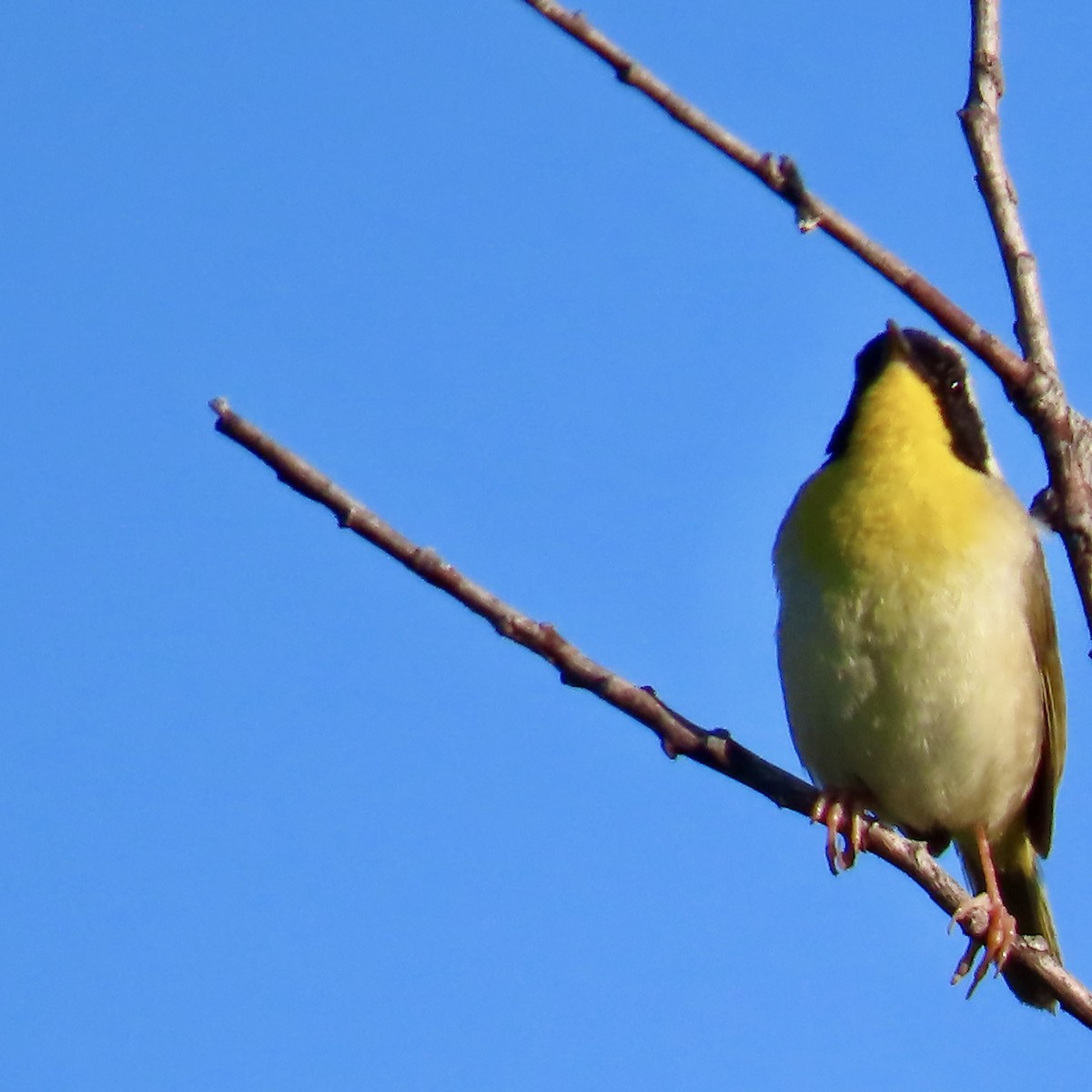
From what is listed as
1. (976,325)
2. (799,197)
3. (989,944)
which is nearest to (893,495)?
(989,944)

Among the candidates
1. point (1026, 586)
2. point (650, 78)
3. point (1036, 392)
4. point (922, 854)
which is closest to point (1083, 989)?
A: point (922, 854)

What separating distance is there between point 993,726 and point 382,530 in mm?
3001

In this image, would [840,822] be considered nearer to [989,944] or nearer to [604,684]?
[989,944]

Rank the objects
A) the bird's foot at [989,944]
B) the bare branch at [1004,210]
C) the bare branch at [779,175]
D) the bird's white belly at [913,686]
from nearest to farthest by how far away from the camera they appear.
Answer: the bare branch at [779,175] → the bare branch at [1004,210] → the bird's foot at [989,944] → the bird's white belly at [913,686]

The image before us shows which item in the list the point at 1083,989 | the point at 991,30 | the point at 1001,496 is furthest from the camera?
the point at 1001,496

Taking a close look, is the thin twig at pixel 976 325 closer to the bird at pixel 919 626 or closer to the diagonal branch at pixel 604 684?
the diagonal branch at pixel 604 684

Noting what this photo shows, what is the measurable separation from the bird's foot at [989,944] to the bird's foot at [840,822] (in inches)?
14.5

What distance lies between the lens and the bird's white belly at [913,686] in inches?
203

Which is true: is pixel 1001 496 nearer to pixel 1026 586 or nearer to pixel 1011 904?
pixel 1026 586

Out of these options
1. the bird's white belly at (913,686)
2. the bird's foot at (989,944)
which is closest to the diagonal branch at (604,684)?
the bird's foot at (989,944)

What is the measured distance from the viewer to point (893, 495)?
5.26m

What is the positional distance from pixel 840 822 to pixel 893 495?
0.98 m

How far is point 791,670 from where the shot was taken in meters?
5.32

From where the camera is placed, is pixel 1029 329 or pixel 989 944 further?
pixel 989 944
